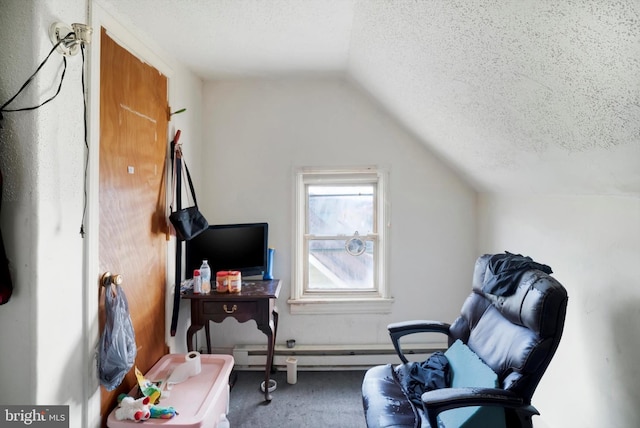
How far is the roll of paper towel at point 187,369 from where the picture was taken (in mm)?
1723

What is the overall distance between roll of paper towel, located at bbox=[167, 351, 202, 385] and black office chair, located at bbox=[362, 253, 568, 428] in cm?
99

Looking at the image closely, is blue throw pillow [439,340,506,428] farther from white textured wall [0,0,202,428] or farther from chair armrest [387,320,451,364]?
white textured wall [0,0,202,428]

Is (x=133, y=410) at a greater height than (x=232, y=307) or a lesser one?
lesser

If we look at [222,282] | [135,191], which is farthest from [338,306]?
[135,191]

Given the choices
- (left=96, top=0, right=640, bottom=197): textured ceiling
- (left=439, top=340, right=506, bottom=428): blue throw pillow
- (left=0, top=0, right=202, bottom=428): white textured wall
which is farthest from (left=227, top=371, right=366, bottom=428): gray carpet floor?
(left=96, top=0, right=640, bottom=197): textured ceiling

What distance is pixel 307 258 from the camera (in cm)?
269

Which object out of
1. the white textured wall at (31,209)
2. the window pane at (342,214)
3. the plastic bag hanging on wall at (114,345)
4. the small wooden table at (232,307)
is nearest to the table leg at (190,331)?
the small wooden table at (232,307)

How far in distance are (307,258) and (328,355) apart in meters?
0.81

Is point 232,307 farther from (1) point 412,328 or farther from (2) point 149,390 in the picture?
(1) point 412,328

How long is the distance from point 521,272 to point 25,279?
2054mm

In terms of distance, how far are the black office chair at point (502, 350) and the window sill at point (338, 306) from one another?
0.74 meters

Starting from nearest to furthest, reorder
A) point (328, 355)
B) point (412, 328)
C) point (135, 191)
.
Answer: point (135, 191), point (412, 328), point (328, 355)

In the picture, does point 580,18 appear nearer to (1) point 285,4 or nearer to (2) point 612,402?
(1) point 285,4

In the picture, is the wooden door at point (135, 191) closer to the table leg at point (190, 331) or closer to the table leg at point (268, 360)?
the table leg at point (190, 331)
